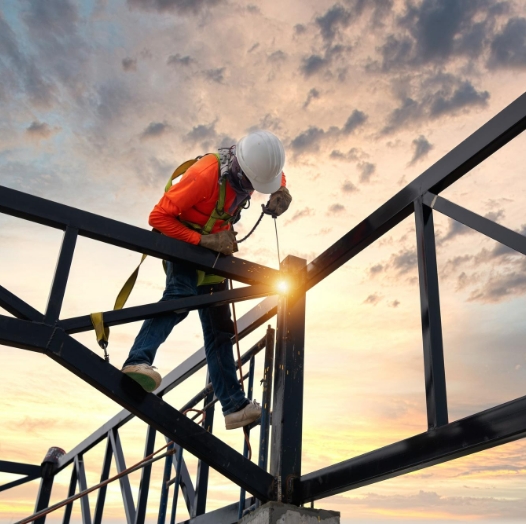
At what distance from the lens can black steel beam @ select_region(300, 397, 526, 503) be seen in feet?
9.55

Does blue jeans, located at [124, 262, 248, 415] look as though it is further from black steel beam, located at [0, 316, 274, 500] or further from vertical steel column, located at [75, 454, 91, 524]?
vertical steel column, located at [75, 454, 91, 524]

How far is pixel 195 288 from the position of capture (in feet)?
16.3

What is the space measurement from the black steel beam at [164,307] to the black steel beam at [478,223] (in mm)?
1661

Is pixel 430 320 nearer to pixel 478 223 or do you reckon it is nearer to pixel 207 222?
pixel 478 223

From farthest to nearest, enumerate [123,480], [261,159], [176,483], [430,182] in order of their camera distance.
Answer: [123,480]
[176,483]
[261,159]
[430,182]

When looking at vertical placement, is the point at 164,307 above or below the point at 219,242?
below

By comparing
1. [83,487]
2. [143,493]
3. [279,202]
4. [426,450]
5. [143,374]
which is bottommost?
[426,450]

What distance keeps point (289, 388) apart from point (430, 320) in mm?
1562

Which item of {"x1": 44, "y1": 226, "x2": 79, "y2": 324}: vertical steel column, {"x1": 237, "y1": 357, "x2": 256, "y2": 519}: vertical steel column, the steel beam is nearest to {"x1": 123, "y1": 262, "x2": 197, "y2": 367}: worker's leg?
{"x1": 44, "y1": 226, "x2": 79, "y2": 324}: vertical steel column

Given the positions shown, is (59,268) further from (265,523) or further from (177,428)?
(265,523)

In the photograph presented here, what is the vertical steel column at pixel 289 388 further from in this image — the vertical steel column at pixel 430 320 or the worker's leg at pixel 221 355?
the vertical steel column at pixel 430 320

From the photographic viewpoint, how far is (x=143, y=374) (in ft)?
13.8

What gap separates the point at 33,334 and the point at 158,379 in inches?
33.7

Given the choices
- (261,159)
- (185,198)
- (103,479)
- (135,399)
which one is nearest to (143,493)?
(103,479)
